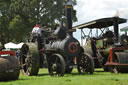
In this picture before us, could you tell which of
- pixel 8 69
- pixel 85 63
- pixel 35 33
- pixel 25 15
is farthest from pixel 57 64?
pixel 25 15

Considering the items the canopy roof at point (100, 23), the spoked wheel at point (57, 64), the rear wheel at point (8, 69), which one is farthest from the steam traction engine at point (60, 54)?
the canopy roof at point (100, 23)

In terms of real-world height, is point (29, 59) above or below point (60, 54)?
below

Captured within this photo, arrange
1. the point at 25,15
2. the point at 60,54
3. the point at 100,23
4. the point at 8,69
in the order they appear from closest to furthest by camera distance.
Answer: the point at 8,69, the point at 60,54, the point at 100,23, the point at 25,15

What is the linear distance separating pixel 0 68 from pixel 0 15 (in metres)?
24.9

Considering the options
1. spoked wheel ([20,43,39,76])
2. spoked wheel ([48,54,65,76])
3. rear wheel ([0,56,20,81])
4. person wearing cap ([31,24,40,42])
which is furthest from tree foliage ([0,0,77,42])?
rear wheel ([0,56,20,81])

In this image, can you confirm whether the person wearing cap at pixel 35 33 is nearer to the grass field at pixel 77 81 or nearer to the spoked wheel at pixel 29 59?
the spoked wheel at pixel 29 59

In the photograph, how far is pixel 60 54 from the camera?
11359 mm

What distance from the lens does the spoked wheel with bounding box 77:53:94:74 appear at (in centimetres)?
1138

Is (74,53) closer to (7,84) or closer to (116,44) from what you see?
(116,44)

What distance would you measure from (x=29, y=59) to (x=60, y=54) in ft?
4.79

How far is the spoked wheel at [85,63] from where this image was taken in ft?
37.3

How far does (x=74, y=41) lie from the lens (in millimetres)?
11367

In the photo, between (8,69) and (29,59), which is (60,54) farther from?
(8,69)

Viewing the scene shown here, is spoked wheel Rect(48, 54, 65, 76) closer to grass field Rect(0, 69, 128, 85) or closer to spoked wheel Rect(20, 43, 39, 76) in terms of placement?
spoked wheel Rect(20, 43, 39, 76)
